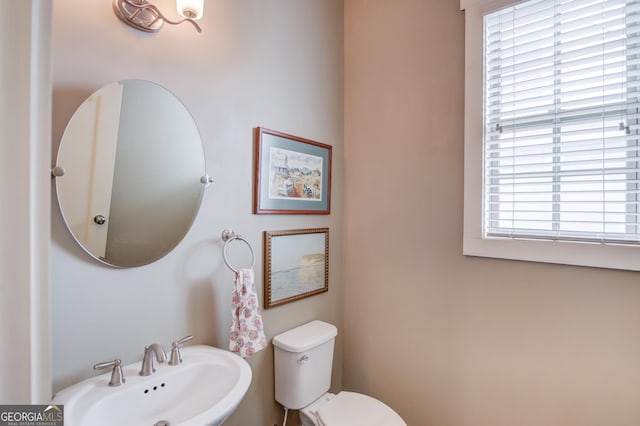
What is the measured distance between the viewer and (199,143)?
4.05 feet

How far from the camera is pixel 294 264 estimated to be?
166 centimetres

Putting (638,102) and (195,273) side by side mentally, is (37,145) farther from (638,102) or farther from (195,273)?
(638,102)

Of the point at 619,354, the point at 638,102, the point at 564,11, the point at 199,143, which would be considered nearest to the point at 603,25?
the point at 564,11

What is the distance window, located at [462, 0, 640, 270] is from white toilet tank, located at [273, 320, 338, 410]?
92cm

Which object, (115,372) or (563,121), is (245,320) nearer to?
(115,372)

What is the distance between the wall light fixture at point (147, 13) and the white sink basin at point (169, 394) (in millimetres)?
1206

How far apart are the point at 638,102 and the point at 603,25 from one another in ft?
1.13

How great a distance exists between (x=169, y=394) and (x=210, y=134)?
100 cm

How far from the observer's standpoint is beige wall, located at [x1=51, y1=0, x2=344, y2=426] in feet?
3.09

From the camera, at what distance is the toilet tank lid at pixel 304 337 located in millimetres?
1470

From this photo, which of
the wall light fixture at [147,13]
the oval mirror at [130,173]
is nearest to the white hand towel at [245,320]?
the oval mirror at [130,173]

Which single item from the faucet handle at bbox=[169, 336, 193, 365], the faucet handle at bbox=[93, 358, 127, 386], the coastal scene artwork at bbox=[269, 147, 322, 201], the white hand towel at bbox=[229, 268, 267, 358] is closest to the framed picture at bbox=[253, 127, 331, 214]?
the coastal scene artwork at bbox=[269, 147, 322, 201]

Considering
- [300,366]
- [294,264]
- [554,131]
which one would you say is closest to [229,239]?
[294,264]

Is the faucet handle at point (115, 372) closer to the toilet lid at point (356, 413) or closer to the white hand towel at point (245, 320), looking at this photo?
the white hand towel at point (245, 320)
